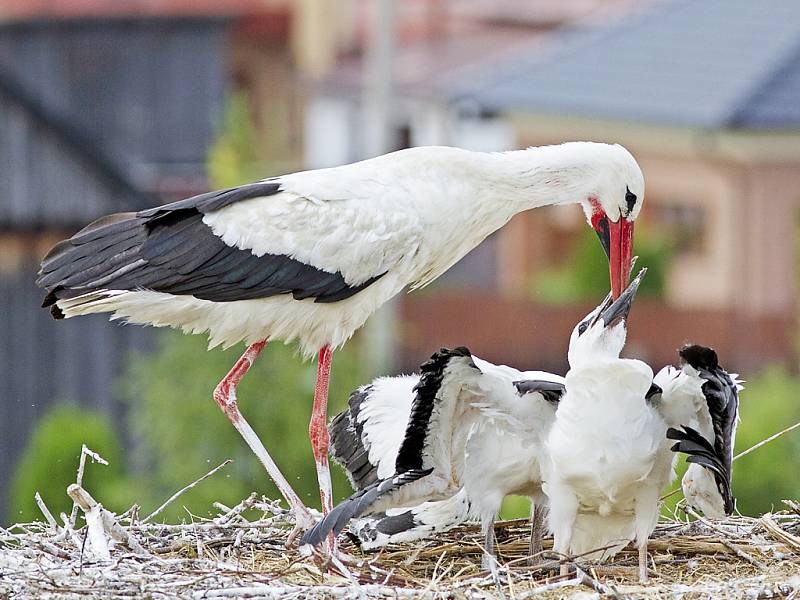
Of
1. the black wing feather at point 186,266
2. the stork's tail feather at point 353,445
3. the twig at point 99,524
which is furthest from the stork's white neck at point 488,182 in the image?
the twig at point 99,524

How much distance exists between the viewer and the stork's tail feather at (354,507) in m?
6.73

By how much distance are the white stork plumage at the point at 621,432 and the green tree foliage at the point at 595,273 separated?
13.1m

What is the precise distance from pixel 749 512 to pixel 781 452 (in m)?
1.25

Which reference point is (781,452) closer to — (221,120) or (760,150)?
(760,150)

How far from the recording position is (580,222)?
24016 mm

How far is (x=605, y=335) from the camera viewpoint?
683 centimetres

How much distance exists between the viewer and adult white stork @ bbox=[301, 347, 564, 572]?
686 centimetres

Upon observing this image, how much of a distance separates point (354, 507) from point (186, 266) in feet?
3.78

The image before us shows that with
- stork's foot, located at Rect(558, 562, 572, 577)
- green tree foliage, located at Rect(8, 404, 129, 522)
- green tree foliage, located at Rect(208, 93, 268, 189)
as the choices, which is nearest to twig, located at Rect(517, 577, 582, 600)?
stork's foot, located at Rect(558, 562, 572, 577)

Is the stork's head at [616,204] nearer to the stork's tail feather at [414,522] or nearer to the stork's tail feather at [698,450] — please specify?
the stork's tail feather at [698,450]

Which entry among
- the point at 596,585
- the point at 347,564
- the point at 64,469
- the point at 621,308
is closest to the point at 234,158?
the point at 64,469

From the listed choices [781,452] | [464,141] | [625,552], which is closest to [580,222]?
[464,141]

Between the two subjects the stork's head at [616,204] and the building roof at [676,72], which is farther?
the building roof at [676,72]

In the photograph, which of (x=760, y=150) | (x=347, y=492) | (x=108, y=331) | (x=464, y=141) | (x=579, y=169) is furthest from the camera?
(x=464, y=141)
